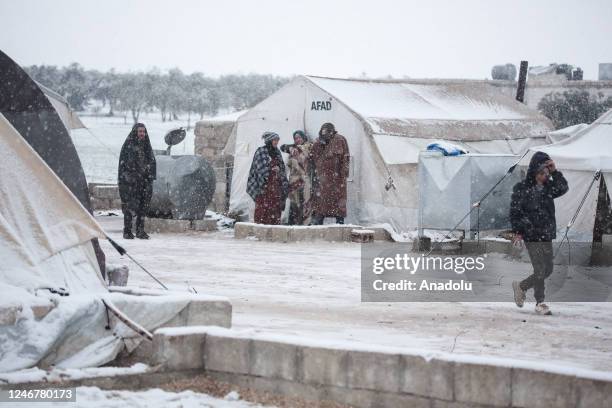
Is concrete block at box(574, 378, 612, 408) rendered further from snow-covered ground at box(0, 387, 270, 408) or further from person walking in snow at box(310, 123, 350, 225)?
person walking in snow at box(310, 123, 350, 225)

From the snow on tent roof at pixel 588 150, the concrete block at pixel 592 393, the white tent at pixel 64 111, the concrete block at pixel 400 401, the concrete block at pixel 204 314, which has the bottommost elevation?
the concrete block at pixel 400 401

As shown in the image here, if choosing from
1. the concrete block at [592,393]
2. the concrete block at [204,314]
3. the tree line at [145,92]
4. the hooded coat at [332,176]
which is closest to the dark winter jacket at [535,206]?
the concrete block at [204,314]

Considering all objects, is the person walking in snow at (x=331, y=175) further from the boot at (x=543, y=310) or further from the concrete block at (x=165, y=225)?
the boot at (x=543, y=310)

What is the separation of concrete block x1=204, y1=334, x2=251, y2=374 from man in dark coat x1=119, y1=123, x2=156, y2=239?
9645 mm

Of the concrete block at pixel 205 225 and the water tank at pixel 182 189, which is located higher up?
the water tank at pixel 182 189

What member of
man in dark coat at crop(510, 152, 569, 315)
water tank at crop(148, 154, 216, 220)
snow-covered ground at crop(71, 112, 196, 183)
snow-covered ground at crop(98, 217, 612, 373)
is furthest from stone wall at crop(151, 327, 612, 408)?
snow-covered ground at crop(71, 112, 196, 183)

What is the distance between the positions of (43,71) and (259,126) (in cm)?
5642

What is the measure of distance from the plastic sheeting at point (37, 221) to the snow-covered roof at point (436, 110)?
11.5 metres

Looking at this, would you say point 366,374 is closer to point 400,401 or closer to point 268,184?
point 400,401

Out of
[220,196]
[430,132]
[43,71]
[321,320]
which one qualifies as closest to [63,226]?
[321,320]

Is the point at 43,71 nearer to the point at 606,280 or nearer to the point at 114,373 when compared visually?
the point at 606,280

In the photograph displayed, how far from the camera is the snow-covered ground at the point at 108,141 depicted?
42.9 meters

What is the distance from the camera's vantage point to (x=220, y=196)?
23.0 metres

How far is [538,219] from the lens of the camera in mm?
9617
